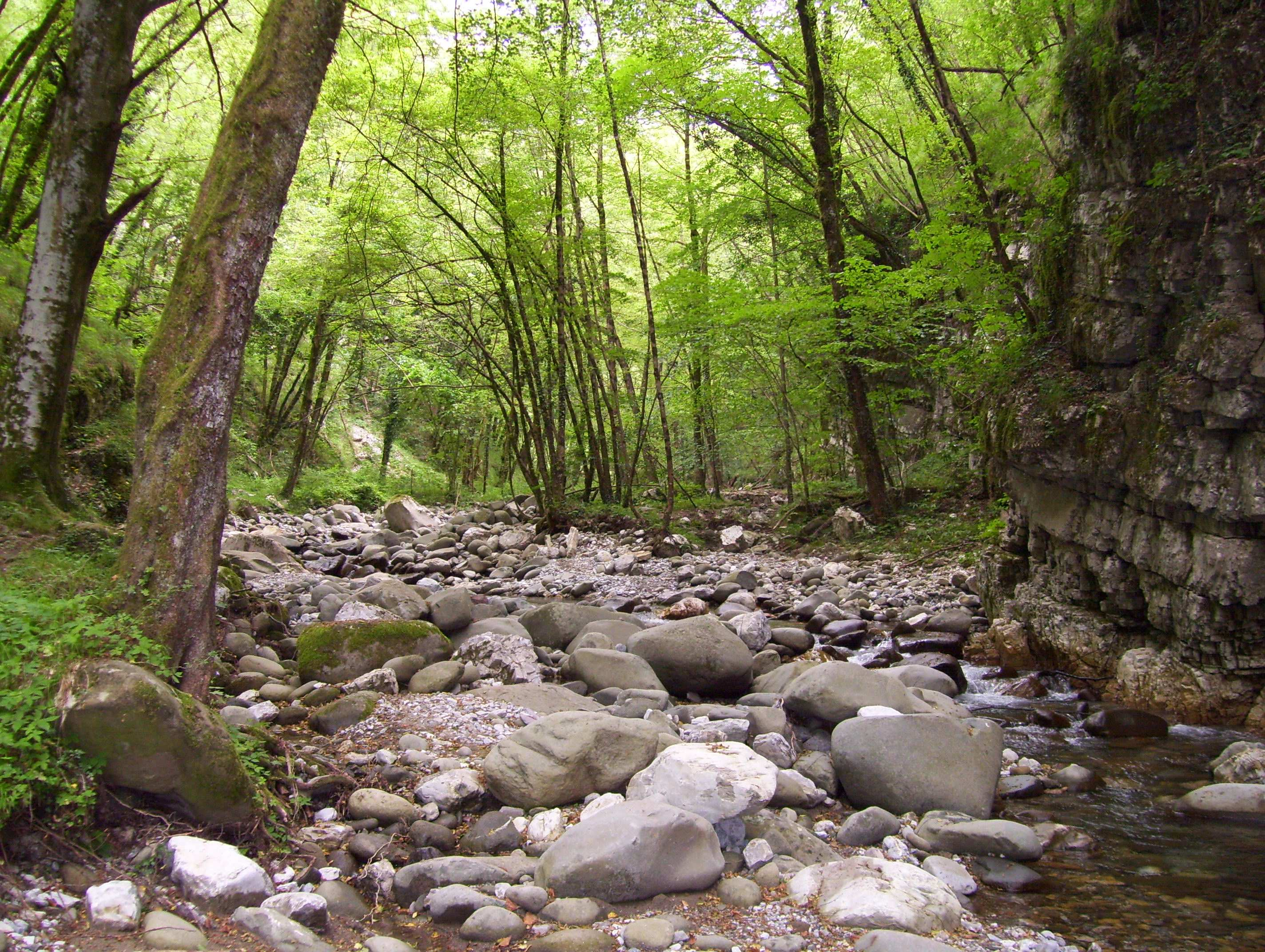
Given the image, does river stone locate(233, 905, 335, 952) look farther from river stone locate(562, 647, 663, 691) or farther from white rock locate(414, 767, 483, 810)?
river stone locate(562, 647, 663, 691)

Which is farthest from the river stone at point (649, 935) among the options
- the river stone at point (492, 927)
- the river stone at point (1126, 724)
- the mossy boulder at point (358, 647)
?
the river stone at point (1126, 724)

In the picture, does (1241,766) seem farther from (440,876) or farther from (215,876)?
(215,876)

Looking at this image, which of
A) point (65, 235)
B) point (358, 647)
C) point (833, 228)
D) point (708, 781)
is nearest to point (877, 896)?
point (708, 781)

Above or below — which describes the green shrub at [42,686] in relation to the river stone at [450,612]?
above

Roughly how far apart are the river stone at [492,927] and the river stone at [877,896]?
1.18 metres

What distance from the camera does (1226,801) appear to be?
13.6ft

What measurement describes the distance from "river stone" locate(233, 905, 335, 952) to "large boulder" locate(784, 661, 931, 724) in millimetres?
3530

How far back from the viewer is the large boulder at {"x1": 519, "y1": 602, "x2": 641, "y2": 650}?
7.40m

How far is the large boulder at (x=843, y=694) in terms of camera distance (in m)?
5.19

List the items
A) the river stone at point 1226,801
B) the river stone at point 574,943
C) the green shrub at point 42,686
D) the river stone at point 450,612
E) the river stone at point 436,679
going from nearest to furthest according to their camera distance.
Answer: the green shrub at point 42,686, the river stone at point 574,943, the river stone at point 1226,801, the river stone at point 436,679, the river stone at point 450,612

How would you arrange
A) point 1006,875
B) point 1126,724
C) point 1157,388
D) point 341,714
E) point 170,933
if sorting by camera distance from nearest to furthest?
point 170,933
point 1006,875
point 341,714
point 1126,724
point 1157,388

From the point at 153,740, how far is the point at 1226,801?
520 cm

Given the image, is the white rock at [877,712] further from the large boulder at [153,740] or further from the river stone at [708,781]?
the large boulder at [153,740]

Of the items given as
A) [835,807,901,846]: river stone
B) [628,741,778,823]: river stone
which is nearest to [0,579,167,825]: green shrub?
[628,741,778,823]: river stone
